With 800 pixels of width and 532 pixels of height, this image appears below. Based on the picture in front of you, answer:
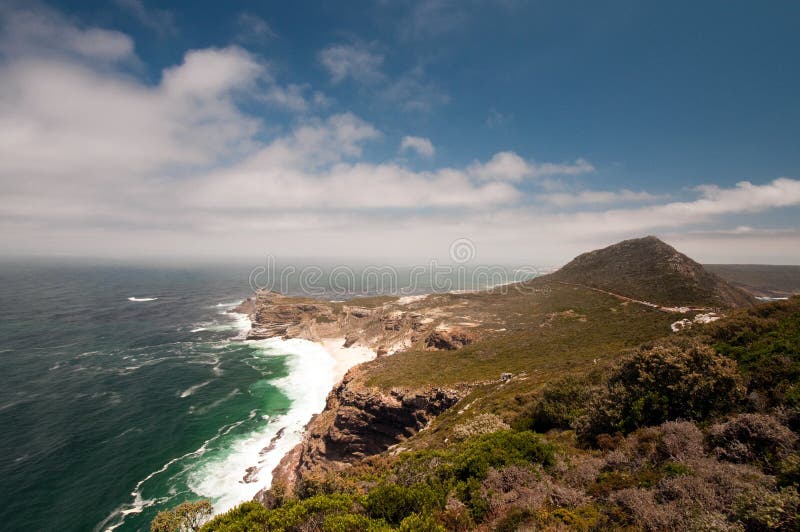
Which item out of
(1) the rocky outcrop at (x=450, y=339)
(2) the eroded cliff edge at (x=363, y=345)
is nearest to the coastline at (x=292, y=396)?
(2) the eroded cliff edge at (x=363, y=345)

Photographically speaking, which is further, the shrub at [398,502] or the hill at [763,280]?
the hill at [763,280]

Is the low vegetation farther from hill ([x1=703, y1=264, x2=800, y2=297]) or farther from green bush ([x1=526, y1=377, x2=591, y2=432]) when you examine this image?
hill ([x1=703, y1=264, x2=800, y2=297])

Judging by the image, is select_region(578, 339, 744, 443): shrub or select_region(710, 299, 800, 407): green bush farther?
select_region(578, 339, 744, 443): shrub

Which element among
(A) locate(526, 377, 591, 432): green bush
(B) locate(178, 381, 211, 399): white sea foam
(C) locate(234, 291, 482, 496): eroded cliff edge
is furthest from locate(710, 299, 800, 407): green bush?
(B) locate(178, 381, 211, 399): white sea foam

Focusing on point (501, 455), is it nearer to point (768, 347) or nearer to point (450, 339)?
point (768, 347)

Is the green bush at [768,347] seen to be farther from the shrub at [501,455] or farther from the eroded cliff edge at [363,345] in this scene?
the eroded cliff edge at [363,345]

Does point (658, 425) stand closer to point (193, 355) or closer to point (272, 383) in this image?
point (272, 383)
